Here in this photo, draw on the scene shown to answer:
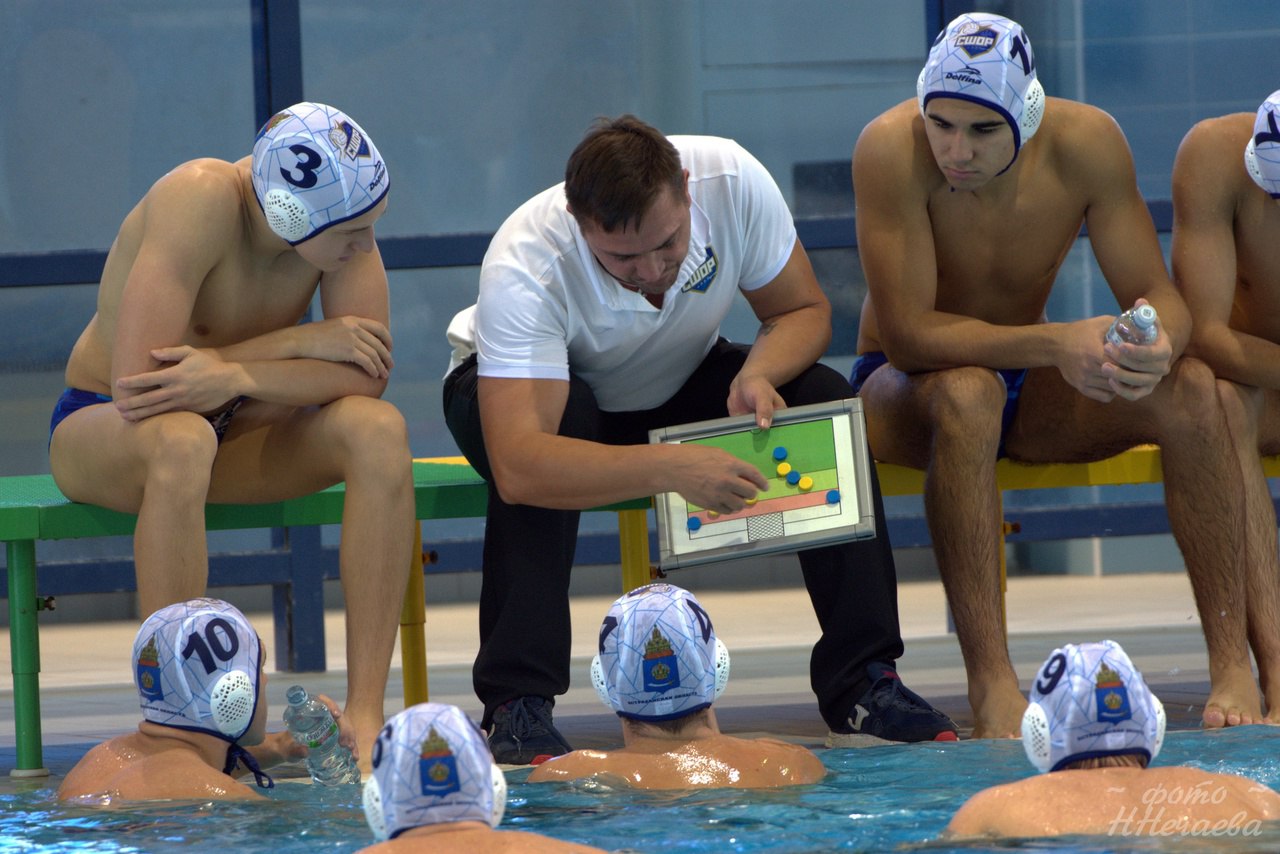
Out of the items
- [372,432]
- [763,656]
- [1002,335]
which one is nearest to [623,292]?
[372,432]

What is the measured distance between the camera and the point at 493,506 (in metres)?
4.06

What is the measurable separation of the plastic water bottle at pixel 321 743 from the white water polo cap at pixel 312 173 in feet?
3.56

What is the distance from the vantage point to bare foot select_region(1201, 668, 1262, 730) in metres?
4.05

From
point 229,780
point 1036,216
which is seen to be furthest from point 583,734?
point 1036,216

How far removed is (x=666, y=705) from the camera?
3.39 metres

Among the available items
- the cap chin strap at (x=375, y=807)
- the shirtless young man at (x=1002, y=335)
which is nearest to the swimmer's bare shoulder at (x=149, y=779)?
the cap chin strap at (x=375, y=807)

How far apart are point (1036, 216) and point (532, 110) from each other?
407 centimetres

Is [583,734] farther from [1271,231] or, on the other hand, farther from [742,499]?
[1271,231]

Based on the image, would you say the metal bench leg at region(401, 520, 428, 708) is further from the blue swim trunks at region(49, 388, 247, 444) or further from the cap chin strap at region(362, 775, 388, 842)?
the cap chin strap at region(362, 775, 388, 842)

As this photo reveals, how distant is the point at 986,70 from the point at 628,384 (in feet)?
3.85

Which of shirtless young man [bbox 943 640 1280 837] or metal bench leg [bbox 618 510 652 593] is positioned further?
metal bench leg [bbox 618 510 652 593]

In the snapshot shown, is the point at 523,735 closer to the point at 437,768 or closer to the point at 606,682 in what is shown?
the point at 606,682

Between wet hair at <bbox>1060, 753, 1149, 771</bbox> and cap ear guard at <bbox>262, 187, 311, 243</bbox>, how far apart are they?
7.02 feet

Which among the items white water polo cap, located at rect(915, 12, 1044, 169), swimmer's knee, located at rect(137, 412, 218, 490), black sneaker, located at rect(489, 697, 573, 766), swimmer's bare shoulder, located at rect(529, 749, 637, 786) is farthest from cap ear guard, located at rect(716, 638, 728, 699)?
white water polo cap, located at rect(915, 12, 1044, 169)
